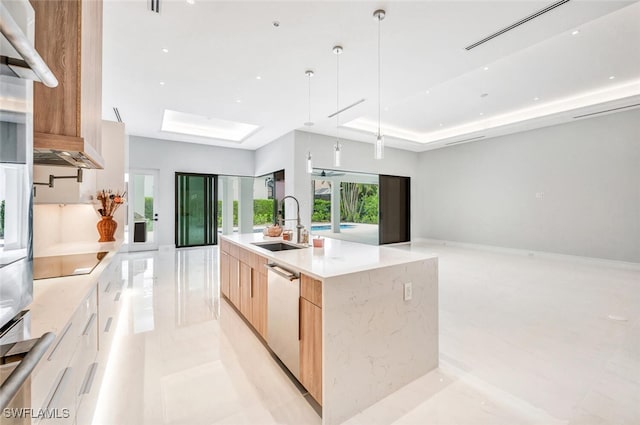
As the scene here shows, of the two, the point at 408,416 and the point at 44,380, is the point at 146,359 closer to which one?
the point at 44,380

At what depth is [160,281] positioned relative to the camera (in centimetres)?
457

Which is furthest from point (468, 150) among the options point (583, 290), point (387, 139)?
point (583, 290)

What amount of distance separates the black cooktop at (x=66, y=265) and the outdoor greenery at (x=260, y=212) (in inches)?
236

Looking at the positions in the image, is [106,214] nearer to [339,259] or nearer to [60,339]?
[60,339]

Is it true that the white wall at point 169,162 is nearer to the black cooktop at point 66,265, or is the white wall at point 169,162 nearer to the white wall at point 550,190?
the black cooktop at point 66,265

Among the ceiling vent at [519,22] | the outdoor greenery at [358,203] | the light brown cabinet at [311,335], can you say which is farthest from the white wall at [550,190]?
the light brown cabinet at [311,335]

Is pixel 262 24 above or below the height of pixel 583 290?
above

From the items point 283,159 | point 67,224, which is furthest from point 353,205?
point 67,224

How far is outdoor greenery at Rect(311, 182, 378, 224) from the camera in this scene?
9281 millimetres

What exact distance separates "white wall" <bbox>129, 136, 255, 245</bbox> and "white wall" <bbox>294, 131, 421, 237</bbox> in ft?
A: 9.30

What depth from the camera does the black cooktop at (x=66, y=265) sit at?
5.78ft

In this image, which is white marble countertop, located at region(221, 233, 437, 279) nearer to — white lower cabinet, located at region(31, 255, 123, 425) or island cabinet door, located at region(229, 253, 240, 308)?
island cabinet door, located at region(229, 253, 240, 308)

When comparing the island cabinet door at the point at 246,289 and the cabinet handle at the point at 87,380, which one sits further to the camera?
the island cabinet door at the point at 246,289

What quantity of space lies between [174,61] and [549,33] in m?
4.26
